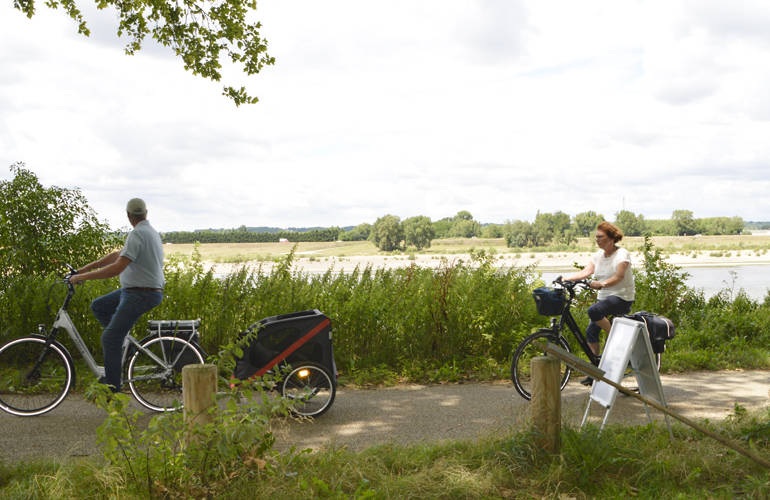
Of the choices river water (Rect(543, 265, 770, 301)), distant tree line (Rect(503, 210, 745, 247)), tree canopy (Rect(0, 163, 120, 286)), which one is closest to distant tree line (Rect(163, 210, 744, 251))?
distant tree line (Rect(503, 210, 745, 247))

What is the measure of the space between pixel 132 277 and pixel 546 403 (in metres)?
3.95

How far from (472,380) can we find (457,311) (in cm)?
116

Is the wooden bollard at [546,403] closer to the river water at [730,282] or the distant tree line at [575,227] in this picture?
the river water at [730,282]

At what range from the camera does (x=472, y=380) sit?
24.7 ft

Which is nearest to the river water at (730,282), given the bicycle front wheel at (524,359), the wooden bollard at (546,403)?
the bicycle front wheel at (524,359)

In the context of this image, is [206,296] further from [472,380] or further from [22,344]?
[472,380]

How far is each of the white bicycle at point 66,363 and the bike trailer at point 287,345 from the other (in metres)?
0.76

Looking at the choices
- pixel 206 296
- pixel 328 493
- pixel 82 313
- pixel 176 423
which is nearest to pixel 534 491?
pixel 328 493

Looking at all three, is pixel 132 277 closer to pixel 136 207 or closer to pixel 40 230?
pixel 136 207

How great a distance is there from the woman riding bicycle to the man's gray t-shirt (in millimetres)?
4342

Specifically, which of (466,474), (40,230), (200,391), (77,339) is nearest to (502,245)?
(40,230)

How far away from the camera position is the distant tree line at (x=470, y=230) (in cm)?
7425

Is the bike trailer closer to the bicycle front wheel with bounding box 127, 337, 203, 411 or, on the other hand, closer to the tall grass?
the bicycle front wheel with bounding box 127, 337, 203, 411

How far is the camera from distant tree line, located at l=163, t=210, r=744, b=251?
2923 inches
